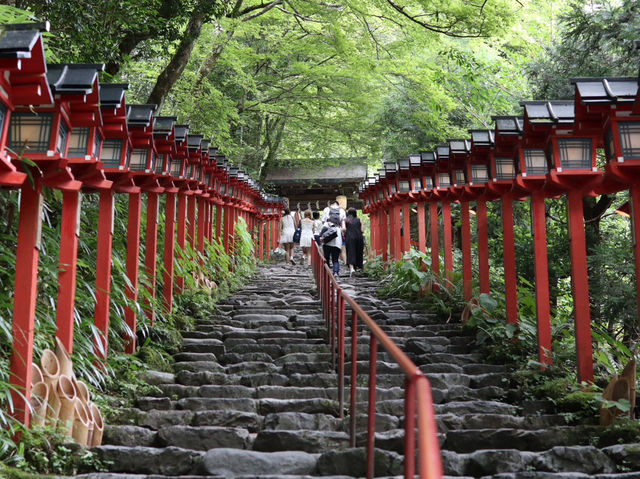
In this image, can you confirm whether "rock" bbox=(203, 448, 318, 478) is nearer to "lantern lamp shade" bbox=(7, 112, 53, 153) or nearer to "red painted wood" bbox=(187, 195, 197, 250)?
"lantern lamp shade" bbox=(7, 112, 53, 153)

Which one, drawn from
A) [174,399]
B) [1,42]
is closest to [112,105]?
[1,42]

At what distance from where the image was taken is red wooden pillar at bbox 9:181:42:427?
4.50 m

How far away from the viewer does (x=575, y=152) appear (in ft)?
21.5

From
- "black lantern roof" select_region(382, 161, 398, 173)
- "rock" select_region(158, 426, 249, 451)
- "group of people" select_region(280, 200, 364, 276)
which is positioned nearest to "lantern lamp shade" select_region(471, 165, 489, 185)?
"group of people" select_region(280, 200, 364, 276)

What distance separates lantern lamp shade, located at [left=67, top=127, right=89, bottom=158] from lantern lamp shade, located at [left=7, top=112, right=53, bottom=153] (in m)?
0.68

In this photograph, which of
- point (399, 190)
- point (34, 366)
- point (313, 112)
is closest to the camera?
point (34, 366)

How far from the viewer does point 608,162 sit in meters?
5.56

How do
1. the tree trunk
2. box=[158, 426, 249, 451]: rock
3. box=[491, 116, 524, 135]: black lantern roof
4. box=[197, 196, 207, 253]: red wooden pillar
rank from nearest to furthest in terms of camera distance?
box=[158, 426, 249, 451]: rock → box=[491, 116, 524, 135]: black lantern roof → the tree trunk → box=[197, 196, 207, 253]: red wooden pillar

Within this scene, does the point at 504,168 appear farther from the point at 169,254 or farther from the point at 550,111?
the point at 169,254

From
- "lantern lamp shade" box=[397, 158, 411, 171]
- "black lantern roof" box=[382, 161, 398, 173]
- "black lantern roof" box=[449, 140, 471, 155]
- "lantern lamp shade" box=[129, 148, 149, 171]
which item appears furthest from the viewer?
"black lantern roof" box=[382, 161, 398, 173]

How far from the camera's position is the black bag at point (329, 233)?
14680 mm

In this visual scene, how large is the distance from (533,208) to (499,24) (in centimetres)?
554

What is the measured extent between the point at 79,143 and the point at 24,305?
1.54 meters

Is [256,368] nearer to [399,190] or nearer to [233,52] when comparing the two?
[399,190]
